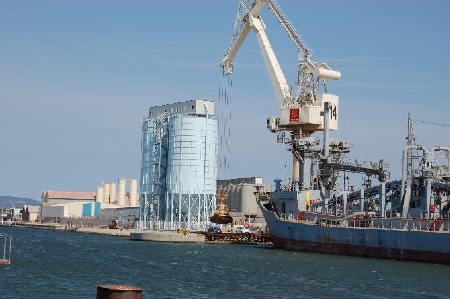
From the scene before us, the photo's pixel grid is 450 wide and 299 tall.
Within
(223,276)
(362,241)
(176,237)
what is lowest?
(223,276)

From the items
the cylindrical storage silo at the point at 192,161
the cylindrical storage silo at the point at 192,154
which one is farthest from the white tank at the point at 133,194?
the cylindrical storage silo at the point at 192,154

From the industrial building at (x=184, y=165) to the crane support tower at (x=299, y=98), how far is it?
24458 millimetres

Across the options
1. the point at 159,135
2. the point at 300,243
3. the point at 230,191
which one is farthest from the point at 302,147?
the point at 230,191

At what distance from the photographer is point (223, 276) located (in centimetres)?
4647

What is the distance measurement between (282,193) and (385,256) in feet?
60.9

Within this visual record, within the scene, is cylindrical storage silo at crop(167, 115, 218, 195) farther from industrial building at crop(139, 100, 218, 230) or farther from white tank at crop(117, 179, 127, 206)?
white tank at crop(117, 179, 127, 206)

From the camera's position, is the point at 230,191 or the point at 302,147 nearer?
the point at 302,147

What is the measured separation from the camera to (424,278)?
47.4m

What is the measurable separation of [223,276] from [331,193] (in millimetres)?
31269

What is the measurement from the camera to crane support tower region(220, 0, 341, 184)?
7981 centimetres

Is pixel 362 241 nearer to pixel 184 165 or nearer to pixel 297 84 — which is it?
pixel 297 84

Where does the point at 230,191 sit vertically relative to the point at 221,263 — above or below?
above

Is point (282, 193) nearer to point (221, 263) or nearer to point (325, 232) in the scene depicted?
point (325, 232)

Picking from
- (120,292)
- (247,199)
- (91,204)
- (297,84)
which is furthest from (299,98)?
(91,204)
